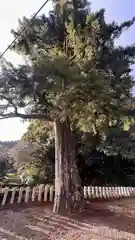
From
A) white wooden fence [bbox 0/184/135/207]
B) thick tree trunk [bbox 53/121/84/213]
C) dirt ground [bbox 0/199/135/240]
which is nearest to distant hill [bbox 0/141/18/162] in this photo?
white wooden fence [bbox 0/184/135/207]

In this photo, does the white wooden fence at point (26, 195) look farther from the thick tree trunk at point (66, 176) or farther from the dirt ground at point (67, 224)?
the thick tree trunk at point (66, 176)

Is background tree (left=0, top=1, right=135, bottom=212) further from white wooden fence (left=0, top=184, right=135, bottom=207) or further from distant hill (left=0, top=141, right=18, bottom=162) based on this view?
distant hill (left=0, top=141, right=18, bottom=162)

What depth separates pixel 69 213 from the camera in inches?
189

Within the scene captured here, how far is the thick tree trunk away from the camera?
4926 millimetres

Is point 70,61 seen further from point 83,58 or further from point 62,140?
point 62,140

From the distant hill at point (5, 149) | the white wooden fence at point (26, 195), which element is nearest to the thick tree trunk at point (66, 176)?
the white wooden fence at point (26, 195)

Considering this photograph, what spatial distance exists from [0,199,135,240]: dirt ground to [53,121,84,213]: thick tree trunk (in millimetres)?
234

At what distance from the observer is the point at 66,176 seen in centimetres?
504

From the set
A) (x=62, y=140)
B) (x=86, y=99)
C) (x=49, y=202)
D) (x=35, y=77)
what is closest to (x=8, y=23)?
(x=35, y=77)

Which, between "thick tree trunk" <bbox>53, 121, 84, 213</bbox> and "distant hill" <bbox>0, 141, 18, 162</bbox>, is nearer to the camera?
"thick tree trunk" <bbox>53, 121, 84, 213</bbox>

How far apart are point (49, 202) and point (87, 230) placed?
162 cm

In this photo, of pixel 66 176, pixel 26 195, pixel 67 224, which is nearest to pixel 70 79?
pixel 66 176

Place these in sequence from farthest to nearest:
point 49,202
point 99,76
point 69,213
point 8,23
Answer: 1. point 49,202
2. point 8,23
3. point 69,213
4. point 99,76

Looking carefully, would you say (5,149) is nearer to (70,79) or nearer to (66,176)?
(66,176)
